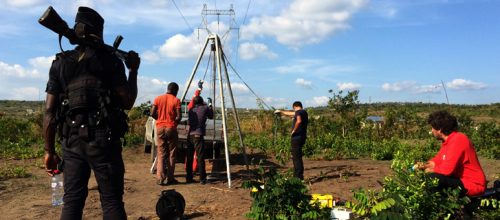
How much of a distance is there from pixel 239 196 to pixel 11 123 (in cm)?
1123

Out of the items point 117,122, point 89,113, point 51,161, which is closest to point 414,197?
point 117,122

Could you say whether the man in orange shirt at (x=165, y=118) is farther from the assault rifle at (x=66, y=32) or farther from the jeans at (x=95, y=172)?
the jeans at (x=95, y=172)

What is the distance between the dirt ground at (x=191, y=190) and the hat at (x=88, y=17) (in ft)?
9.81

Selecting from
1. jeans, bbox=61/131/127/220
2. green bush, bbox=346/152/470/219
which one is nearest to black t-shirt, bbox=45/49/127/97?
jeans, bbox=61/131/127/220

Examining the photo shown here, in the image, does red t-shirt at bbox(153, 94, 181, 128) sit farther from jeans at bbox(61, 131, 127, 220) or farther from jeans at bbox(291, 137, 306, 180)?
jeans at bbox(61, 131, 127, 220)

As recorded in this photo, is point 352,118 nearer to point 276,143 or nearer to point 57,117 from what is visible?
point 276,143

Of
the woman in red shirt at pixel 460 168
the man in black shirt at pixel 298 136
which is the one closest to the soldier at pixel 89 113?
the woman in red shirt at pixel 460 168

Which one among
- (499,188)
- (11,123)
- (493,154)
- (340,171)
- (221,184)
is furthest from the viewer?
(11,123)

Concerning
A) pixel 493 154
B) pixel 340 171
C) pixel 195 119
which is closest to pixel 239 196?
pixel 195 119

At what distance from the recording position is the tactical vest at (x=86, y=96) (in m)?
3.34

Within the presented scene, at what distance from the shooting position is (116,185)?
11.1ft

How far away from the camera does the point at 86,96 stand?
336 cm

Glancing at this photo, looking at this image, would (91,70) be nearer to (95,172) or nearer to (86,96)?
(86,96)

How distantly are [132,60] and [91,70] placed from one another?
30 centimetres
